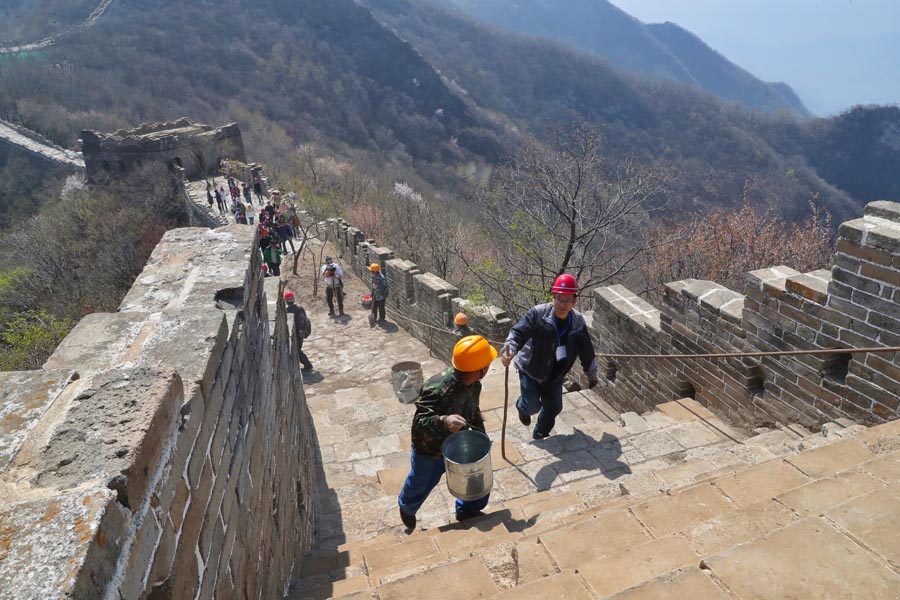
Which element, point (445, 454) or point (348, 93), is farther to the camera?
point (348, 93)

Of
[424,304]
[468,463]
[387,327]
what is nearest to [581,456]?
[468,463]

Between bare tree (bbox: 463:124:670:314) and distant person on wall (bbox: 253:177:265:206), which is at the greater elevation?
bare tree (bbox: 463:124:670:314)

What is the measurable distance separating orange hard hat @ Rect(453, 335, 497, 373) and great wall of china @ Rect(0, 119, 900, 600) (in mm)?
955

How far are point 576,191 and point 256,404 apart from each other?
8.98m

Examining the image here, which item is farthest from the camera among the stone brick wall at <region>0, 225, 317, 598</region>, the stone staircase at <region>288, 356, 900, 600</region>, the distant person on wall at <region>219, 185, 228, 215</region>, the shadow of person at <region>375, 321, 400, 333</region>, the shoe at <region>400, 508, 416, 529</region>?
the distant person on wall at <region>219, 185, 228, 215</region>

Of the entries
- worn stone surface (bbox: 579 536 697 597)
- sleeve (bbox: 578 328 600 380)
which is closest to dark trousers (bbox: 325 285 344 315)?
sleeve (bbox: 578 328 600 380)

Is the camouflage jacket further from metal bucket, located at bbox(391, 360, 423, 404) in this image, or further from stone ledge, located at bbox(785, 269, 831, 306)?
metal bucket, located at bbox(391, 360, 423, 404)

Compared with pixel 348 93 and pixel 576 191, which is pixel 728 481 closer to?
pixel 576 191

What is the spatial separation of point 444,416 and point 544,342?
1311 millimetres

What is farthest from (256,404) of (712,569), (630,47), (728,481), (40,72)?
(630,47)

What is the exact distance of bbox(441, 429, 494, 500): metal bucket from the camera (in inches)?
137

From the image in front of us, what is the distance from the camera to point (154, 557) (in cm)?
153

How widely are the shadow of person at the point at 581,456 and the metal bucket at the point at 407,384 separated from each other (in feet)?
7.83

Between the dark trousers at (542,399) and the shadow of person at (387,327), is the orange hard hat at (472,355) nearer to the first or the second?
the dark trousers at (542,399)
